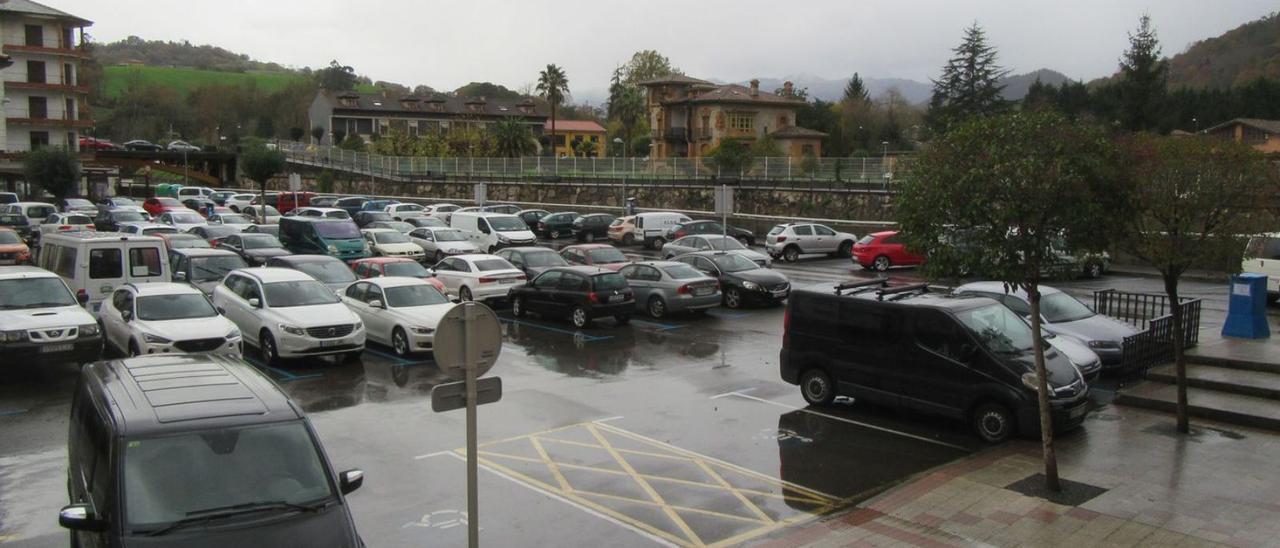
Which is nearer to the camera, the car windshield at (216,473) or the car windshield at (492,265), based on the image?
the car windshield at (216,473)

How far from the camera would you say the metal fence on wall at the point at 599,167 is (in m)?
46.5

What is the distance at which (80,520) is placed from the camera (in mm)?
5898

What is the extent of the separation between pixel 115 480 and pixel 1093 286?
26.5m

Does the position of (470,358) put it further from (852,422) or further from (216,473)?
(852,422)

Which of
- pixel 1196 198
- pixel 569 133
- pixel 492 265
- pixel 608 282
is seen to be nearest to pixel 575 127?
pixel 569 133

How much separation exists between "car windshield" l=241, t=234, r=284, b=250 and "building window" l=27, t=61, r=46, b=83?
183 feet

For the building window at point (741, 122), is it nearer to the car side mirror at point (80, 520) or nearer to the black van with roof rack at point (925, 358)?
the black van with roof rack at point (925, 358)

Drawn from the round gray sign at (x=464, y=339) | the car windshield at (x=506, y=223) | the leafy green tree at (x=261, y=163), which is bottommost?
the car windshield at (x=506, y=223)

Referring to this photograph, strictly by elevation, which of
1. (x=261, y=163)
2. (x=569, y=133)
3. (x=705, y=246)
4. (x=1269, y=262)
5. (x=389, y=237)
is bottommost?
(x=705, y=246)

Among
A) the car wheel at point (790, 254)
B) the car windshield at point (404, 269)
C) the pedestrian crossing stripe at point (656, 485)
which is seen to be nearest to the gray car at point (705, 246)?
the car wheel at point (790, 254)

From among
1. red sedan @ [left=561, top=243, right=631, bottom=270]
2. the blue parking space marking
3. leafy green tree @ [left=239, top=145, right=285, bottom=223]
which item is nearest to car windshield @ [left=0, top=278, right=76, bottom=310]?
the blue parking space marking

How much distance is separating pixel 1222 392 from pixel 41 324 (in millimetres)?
17513

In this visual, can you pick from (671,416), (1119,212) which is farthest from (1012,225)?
(671,416)

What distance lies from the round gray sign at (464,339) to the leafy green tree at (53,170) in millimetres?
46308
